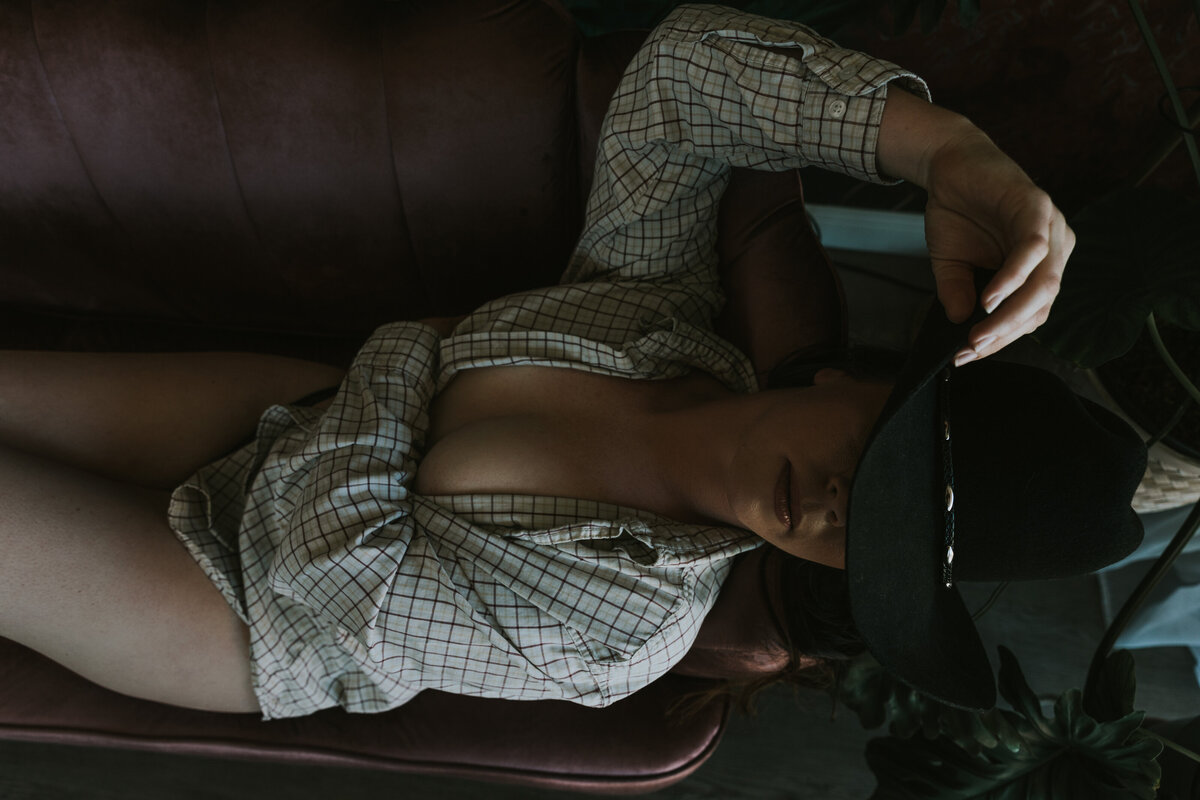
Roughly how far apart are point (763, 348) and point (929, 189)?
13.2 inches

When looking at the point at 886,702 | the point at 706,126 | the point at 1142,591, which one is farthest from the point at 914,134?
the point at 886,702

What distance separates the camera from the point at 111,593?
3.41 feet

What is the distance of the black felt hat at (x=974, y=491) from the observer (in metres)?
0.68

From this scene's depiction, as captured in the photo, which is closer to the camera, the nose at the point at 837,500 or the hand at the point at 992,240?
the hand at the point at 992,240

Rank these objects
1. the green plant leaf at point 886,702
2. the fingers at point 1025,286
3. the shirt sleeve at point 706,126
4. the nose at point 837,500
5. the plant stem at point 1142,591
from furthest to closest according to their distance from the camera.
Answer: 1. the green plant leaf at point 886,702
2. the plant stem at point 1142,591
3. the shirt sleeve at point 706,126
4. the nose at point 837,500
5. the fingers at point 1025,286

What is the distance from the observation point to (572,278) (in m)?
1.20

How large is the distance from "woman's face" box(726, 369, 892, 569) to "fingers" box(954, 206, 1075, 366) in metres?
0.19

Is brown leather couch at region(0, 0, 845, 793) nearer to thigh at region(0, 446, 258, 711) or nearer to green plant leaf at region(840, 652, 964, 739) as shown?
thigh at region(0, 446, 258, 711)

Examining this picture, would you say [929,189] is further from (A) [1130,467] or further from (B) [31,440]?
(B) [31,440]

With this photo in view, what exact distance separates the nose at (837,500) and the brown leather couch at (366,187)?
0.27 m

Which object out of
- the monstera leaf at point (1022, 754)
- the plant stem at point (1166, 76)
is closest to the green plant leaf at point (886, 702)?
the monstera leaf at point (1022, 754)

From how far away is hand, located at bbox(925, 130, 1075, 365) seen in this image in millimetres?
599

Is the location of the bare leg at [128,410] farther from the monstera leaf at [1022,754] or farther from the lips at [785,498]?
the monstera leaf at [1022,754]

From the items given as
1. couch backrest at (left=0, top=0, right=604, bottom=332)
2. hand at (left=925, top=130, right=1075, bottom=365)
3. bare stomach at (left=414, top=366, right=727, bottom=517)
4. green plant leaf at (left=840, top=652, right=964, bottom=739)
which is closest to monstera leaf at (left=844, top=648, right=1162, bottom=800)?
green plant leaf at (left=840, top=652, right=964, bottom=739)
